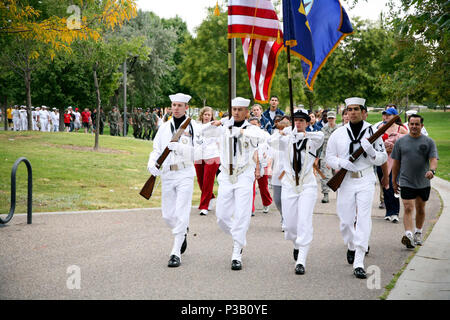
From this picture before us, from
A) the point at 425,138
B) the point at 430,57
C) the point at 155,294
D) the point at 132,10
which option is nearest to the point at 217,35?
the point at 430,57

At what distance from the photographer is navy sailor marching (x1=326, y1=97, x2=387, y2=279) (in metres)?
6.49

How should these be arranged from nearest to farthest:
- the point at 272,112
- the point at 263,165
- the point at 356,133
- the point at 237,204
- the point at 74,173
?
the point at 356,133 → the point at 237,204 → the point at 263,165 → the point at 272,112 → the point at 74,173

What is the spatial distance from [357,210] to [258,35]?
3.25m

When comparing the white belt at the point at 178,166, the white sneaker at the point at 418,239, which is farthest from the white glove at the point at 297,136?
the white sneaker at the point at 418,239

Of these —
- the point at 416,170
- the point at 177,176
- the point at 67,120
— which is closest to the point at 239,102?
the point at 177,176

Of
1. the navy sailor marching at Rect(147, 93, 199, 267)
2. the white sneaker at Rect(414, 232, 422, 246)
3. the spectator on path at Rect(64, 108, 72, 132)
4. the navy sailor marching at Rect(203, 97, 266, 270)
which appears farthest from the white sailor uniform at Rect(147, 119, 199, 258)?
the spectator on path at Rect(64, 108, 72, 132)

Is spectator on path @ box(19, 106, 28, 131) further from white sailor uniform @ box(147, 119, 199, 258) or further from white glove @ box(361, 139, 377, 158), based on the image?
white glove @ box(361, 139, 377, 158)

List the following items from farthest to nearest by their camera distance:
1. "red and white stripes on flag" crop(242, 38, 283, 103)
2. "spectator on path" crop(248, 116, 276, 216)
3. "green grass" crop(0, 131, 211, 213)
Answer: "green grass" crop(0, 131, 211, 213), "red and white stripes on flag" crop(242, 38, 283, 103), "spectator on path" crop(248, 116, 276, 216)

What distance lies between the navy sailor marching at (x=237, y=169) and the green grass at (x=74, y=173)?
4778mm

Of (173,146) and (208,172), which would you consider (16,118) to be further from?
(173,146)

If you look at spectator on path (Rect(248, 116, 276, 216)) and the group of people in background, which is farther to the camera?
spectator on path (Rect(248, 116, 276, 216))

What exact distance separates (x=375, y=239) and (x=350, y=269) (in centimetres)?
195

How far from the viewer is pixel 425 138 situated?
8016 millimetres

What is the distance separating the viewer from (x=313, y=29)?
804 centimetres
